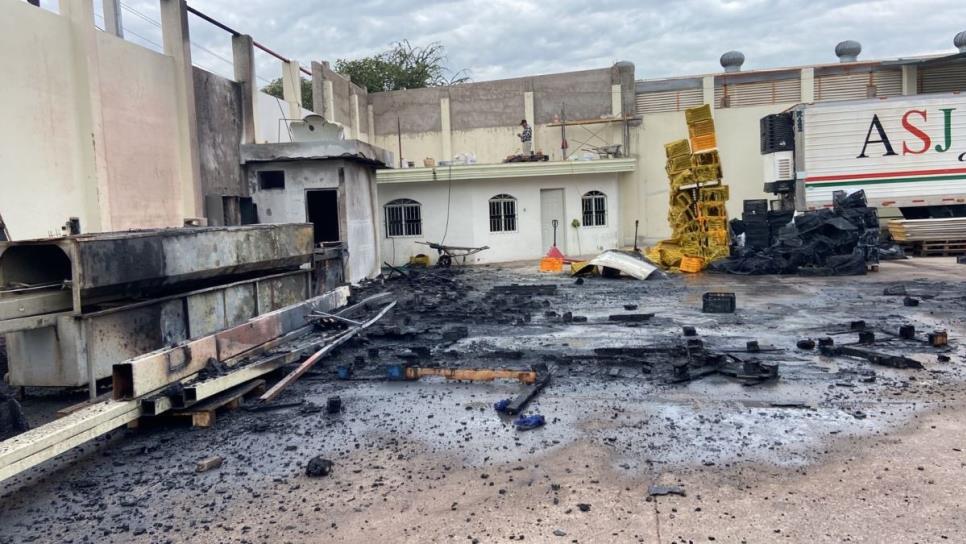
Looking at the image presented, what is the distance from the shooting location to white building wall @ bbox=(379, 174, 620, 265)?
74.0 ft

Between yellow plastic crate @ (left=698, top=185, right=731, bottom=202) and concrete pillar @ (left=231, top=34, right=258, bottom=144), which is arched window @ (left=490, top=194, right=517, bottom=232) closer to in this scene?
yellow plastic crate @ (left=698, top=185, right=731, bottom=202)

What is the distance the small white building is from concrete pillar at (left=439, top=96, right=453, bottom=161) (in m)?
5.54

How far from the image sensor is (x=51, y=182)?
10.3 metres

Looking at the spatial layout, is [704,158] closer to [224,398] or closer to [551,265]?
[551,265]

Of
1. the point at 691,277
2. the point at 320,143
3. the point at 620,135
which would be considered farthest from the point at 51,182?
the point at 620,135

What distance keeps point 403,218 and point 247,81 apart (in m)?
8.23

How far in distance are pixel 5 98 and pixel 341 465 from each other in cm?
839

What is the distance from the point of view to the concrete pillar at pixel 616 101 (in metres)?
25.7

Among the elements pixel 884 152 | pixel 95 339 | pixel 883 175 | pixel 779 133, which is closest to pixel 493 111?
pixel 779 133

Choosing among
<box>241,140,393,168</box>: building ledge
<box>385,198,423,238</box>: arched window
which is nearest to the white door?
<box>385,198,423,238</box>: arched window

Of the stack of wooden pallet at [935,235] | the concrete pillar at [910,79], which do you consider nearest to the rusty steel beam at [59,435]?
the stack of wooden pallet at [935,235]

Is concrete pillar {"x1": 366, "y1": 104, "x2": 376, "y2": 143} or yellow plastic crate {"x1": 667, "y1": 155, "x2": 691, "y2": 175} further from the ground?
concrete pillar {"x1": 366, "y1": 104, "x2": 376, "y2": 143}

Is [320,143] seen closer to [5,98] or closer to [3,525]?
[5,98]

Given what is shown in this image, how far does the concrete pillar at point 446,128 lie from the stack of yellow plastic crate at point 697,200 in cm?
1169
